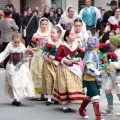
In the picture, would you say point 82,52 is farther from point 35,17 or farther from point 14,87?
point 35,17

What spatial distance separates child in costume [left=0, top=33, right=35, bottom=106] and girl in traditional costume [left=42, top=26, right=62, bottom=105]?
28 cm

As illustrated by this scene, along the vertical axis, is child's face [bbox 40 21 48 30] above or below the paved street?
above

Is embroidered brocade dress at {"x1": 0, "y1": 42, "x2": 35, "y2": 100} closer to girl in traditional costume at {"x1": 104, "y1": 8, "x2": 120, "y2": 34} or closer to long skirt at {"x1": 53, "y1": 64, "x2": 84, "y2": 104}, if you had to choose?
long skirt at {"x1": 53, "y1": 64, "x2": 84, "y2": 104}

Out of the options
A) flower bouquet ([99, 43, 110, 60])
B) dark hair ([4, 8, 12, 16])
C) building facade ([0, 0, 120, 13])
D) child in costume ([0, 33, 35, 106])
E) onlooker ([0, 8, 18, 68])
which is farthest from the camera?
building facade ([0, 0, 120, 13])

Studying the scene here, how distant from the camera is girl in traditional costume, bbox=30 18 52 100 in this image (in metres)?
11.1

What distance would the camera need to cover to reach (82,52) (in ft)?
32.1

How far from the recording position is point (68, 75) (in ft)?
32.3

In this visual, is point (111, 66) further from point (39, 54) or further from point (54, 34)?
point (39, 54)

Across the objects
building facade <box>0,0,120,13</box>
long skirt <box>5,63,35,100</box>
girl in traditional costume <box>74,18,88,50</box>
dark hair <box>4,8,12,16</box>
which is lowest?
long skirt <box>5,63,35,100</box>

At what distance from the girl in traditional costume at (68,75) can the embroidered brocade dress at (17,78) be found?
0.83m

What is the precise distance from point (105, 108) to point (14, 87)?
166 centimetres

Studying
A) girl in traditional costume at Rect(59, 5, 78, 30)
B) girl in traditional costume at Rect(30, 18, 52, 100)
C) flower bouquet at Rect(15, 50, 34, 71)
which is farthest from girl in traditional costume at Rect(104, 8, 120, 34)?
flower bouquet at Rect(15, 50, 34, 71)

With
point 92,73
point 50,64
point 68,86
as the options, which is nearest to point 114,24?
point 50,64

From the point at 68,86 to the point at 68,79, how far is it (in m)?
0.12
